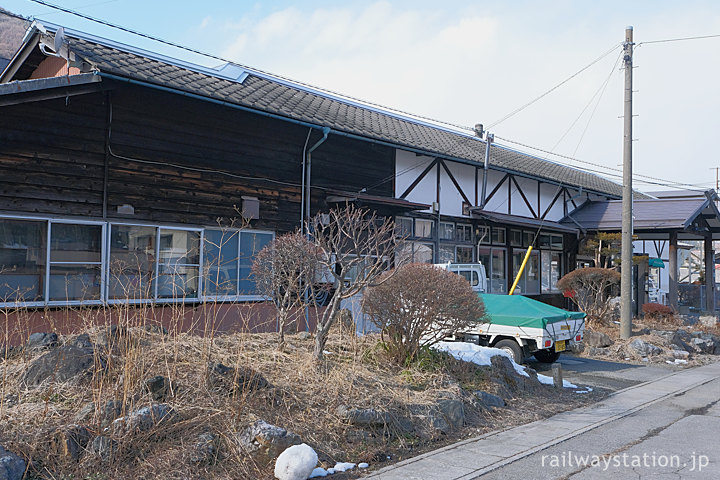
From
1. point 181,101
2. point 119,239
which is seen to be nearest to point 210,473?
point 119,239

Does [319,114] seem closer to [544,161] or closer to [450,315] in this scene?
[450,315]

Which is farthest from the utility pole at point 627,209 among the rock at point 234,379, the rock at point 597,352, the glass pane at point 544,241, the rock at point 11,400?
the rock at point 11,400

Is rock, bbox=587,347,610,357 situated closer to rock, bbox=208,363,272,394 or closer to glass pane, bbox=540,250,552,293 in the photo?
glass pane, bbox=540,250,552,293

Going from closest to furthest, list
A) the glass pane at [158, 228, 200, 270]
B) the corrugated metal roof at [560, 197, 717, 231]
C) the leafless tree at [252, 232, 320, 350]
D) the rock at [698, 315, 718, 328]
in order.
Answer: the leafless tree at [252, 232, 320, 350] → the glass pane at [158, 228, 200, 270] → the rock at [698, 315, 718, 328] → the corrugated metal roof at [560, 197, 717, 231]

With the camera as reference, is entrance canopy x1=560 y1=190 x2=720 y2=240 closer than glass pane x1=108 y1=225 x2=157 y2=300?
No

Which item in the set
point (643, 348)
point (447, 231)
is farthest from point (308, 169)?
point (643, 348)

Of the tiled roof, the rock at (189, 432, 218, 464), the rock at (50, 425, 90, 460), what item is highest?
the tiled roof

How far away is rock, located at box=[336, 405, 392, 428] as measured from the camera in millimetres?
6582

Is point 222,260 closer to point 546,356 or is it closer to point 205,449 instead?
point 546,356

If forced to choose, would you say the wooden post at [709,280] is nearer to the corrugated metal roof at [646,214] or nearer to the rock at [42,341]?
the corrugated metal roof at [646,214]

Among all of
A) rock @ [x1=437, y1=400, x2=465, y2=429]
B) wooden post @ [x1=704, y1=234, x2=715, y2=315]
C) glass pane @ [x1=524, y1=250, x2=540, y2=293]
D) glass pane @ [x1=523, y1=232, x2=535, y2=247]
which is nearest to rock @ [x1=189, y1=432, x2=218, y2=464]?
rock @ [x1=437, y1=400, x2=465, y2=429]

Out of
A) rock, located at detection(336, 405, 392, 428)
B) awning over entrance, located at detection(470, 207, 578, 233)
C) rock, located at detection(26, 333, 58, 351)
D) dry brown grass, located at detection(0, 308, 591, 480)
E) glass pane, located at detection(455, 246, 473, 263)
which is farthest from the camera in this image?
glass pane, located at detection(455, 246, 473, 263)

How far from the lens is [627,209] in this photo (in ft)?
52.6

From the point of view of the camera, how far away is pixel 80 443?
17.1ft
